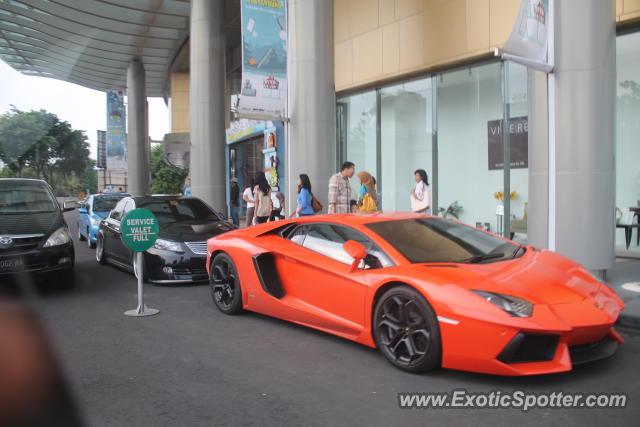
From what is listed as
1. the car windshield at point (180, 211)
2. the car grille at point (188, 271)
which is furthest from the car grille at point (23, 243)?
the car windshield at point (180, 211)

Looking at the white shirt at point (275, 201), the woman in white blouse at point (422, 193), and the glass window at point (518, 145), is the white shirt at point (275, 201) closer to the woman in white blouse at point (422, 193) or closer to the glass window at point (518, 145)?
the woman in white blouse at point (422, 193)

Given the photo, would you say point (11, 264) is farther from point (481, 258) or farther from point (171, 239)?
point (481, 258)

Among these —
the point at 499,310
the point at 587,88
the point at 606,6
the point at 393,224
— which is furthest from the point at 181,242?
the point at 606,6

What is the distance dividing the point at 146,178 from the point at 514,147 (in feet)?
97.4

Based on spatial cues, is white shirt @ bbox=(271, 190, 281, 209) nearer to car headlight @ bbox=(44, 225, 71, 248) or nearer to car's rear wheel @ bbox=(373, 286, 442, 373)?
car headlight @ bbox=(44, 225, 71, 248)

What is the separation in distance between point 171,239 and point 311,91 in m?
5.52

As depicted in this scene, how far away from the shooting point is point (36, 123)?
699 centimetres

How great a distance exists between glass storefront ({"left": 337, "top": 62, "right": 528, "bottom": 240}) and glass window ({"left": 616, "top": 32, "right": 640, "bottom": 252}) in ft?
6.04

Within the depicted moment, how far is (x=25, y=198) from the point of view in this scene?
821cm

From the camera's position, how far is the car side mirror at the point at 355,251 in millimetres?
4609

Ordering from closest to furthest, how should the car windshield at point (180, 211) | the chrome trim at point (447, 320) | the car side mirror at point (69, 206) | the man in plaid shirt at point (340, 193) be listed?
the chrome trim at point (447, 320), the car side mirror at point (69, 206), the car windshield at point (180, 211), the man in plaid shirt at point (340, 193)

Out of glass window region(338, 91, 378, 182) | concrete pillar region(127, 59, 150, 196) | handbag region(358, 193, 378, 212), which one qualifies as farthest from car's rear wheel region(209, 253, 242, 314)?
concrete pillar region(127, 59, 150, 196)

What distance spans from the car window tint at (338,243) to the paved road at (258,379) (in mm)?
824

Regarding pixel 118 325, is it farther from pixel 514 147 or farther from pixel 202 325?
pixel 514 147
